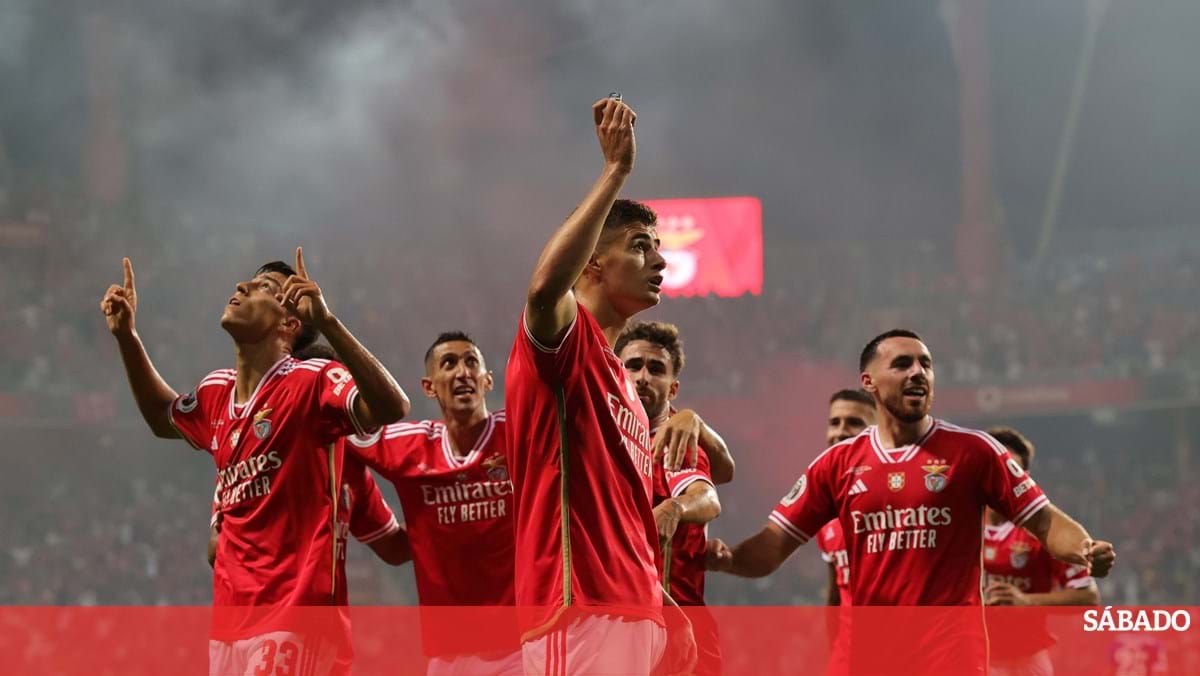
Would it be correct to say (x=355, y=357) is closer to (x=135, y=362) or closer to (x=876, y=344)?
(x=135, y=362)

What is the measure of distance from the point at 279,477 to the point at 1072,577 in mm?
4183

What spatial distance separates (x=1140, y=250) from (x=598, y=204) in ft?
97.5

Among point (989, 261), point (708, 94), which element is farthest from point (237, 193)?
point (989, 261)

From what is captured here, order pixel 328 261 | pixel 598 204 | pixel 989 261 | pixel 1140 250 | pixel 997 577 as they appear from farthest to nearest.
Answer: pixel 1140 250, pixel 989 261, pixel 328 261, pixel 997 577, pixel 598 204

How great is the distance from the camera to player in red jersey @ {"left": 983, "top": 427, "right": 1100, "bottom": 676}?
5.92 meters

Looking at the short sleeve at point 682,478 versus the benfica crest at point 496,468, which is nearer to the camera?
the short sleeve at point 682,478

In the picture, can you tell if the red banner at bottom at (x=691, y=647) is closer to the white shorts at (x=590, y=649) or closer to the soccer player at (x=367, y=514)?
the white shorts at (x=590, y=649)

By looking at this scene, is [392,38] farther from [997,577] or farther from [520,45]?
[997,577]

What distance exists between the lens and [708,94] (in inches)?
1187

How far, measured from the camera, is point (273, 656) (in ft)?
13.2

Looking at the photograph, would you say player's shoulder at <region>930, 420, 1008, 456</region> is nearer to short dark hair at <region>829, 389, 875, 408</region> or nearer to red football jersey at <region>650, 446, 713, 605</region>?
red football jersey at <region>650, 446, 713, 605</region>

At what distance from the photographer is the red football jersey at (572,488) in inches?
113

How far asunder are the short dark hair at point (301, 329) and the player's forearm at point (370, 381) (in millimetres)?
840

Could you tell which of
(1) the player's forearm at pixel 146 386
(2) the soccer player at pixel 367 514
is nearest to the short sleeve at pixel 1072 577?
(2) the soccer player at pixel 367 514
